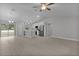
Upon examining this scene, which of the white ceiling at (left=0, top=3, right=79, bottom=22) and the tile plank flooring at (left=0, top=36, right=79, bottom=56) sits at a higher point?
the white ceiling at (left=0, top=3, right=79, bottom=22)

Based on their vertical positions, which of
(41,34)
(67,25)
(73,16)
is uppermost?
(73,16)

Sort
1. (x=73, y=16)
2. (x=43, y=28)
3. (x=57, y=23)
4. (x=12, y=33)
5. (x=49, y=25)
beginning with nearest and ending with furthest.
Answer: (x=73, y=16), (x=57, y=23), (x=49, y=25), (x=43, y=28), (x=12, y=33)

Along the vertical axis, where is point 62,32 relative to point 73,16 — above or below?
below

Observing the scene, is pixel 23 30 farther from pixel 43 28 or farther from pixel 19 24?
pixel 43 28

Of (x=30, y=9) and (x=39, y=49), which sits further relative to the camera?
(x=30, y=9)

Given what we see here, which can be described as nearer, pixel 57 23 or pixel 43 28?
pixel 57 23

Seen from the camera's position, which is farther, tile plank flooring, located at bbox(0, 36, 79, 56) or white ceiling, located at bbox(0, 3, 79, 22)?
white ceiling, located at bbox(0, 3, 79, 22)

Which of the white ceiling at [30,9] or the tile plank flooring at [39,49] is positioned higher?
the white ceiling at [30,9]

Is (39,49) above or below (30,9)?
below

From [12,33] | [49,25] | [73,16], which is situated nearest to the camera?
[73,16]

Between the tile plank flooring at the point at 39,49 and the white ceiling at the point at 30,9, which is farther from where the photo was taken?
the white ceiling at the point at 30,9

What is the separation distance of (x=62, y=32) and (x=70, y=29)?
25.5 inches

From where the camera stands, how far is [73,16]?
832 centimetres

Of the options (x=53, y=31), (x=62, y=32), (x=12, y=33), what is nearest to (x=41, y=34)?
(x=53, y=31)
